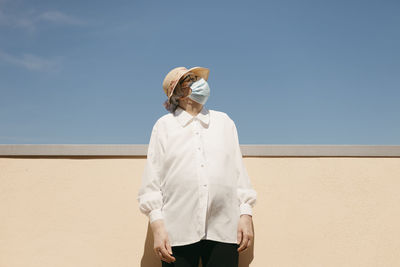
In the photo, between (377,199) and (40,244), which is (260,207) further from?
(40,244)

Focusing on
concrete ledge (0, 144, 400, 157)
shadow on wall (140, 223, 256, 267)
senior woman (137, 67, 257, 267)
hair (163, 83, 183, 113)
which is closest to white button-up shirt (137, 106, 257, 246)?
senior woman (137, 67, 257, 267)

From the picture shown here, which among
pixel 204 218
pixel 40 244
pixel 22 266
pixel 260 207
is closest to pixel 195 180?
pixel 204 218

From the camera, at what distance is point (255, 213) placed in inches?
115

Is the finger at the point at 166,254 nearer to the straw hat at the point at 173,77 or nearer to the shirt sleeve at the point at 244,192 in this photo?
the shirt sleeve at the point at 244,192

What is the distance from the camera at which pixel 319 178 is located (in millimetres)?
3012

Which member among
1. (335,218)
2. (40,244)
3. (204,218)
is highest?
(204,218)

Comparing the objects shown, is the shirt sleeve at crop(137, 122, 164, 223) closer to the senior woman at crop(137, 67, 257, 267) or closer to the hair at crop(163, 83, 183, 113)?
the senior woman at crop(137, 67, 257, 267)

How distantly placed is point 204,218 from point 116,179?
112 centimetres

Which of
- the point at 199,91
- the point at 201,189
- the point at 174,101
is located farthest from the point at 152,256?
the point at 199,91

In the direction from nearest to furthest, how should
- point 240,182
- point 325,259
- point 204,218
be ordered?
point 204,218 → point 240,182 → point 325,259

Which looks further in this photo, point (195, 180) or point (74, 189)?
point (74, 189)

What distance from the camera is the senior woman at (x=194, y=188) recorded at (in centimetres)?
221

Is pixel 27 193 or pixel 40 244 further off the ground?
pixel 27 193

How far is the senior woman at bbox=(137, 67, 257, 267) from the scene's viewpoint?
2.21 m
